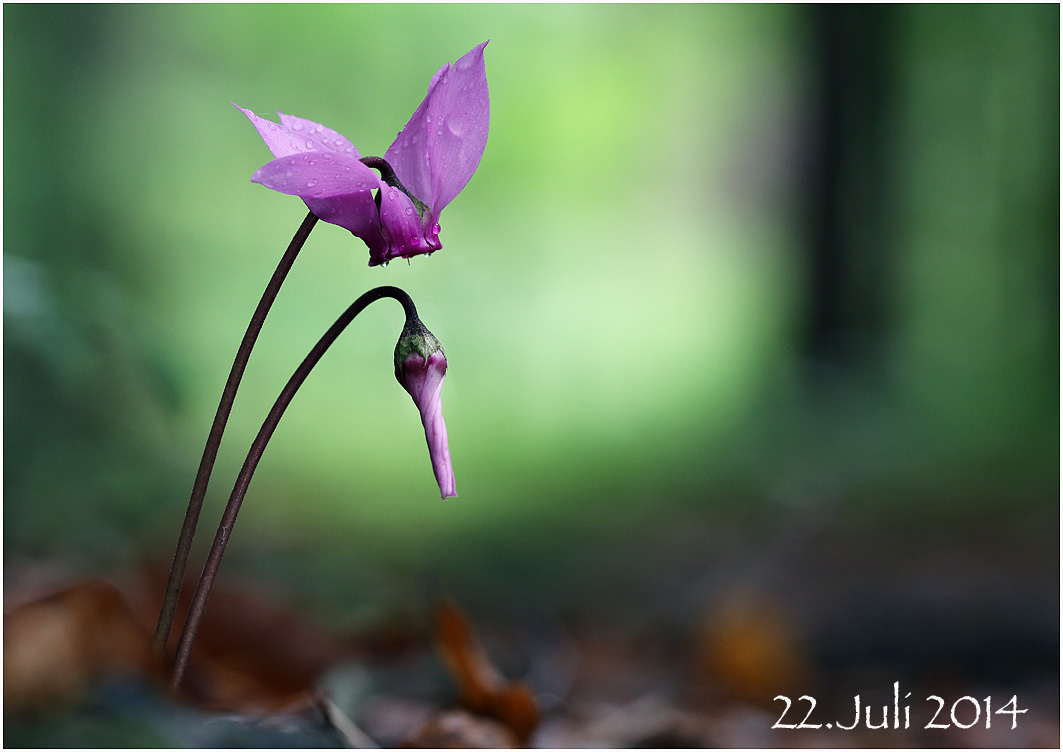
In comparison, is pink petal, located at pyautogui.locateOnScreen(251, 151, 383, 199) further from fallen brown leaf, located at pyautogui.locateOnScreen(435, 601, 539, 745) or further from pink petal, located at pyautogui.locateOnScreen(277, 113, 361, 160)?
fallen brown leaf, located at pyautogui.locateOnScreen(435, 601, 539, 745)

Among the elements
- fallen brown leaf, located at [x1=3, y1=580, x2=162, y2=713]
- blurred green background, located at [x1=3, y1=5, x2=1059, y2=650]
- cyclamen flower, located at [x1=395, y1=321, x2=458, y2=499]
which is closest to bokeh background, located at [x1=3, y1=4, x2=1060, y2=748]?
blurred green background, located at [x1=3, y1=5, x2=1059, y2=650]

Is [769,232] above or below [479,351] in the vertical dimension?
above

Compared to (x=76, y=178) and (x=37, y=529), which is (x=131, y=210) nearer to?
(x=76, y=178)

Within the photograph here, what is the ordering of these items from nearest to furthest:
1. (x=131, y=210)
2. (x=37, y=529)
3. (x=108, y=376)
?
(x=108, y=376) → (x=37, y=529) → (x=131, y=210)

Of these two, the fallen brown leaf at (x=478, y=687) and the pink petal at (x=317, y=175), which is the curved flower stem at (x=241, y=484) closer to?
the pink petal at (x=317, y=175)

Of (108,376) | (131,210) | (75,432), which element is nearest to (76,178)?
(131,210)

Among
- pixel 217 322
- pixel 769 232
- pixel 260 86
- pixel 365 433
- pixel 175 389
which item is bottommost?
pixel 175 389

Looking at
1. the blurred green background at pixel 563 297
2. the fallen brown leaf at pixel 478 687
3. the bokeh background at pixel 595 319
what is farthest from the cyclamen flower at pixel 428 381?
the blurred green background at pixel 563 297
